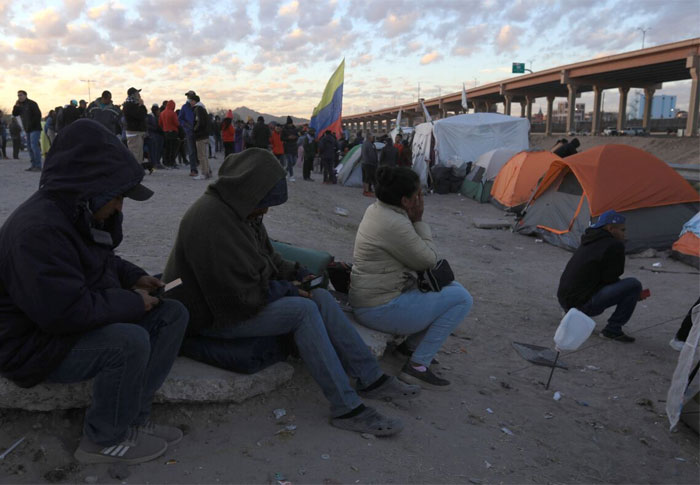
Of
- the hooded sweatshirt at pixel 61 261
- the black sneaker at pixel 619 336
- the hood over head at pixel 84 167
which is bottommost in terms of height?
the black sneaker at pixel 619 336

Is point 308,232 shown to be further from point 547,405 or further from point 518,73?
point 518,73

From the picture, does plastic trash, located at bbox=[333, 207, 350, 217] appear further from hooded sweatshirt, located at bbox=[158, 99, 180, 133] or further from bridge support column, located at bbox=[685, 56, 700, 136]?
bridge support column, located at bbox=[685, 56, 700, 136]

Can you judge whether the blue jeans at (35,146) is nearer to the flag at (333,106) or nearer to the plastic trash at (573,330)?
the flag at (333,106)

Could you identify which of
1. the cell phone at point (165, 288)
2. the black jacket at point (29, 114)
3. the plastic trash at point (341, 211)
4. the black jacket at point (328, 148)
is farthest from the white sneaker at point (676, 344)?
the black jacket at point (328, 148)

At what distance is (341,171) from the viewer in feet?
66.5

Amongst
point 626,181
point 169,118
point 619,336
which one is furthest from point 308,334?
point 169,118

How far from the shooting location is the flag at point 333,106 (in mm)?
19875

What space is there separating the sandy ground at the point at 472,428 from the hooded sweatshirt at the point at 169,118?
7.27 metres

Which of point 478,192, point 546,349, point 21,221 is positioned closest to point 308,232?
point 546,349

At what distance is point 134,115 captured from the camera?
35.9ft

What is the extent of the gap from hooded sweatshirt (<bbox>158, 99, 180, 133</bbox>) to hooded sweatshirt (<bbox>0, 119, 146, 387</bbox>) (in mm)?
11691

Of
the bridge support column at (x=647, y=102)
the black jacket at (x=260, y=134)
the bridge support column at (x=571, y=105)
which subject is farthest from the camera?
the bridge support column at (x=647, y=102)

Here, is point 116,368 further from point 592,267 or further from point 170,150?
point 170,150

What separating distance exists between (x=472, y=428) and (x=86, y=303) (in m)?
2.31
